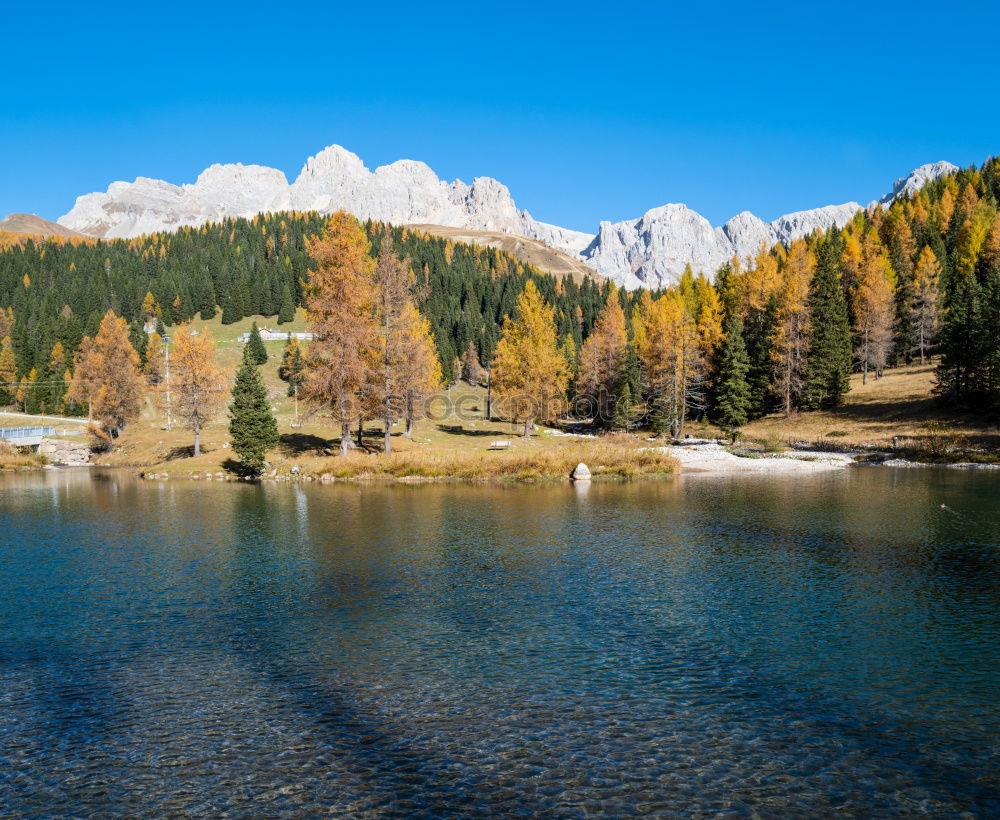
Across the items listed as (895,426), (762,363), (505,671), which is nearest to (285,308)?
(762,363)

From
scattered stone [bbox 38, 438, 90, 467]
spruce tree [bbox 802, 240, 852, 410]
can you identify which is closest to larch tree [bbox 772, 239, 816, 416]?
spruce tree [bbox 802, 240, 852, 410]

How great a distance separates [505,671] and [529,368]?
56809 millimetres

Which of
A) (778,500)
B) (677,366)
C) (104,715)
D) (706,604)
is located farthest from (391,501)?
(677,366)

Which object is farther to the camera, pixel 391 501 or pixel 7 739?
pixel 391 501

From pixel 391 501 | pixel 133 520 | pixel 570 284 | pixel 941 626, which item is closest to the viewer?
pixel 941 626

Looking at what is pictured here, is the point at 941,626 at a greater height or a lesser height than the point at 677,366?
lesser

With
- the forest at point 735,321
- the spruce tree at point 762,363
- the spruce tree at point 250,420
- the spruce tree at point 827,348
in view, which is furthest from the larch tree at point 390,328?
the spruce tree at point 827,348

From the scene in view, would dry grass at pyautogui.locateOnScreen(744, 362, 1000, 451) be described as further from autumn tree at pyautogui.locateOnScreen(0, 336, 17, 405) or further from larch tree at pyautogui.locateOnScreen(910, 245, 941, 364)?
autumn tree at pyautogui.locateOnScreen(0, 336, 17, 405)

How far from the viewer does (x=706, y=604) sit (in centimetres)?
1927

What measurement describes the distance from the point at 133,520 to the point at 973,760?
35.2 metres

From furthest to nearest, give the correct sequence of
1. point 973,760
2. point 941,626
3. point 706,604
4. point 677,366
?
point 677,366
point 706,604
point 941,626
point 973,760

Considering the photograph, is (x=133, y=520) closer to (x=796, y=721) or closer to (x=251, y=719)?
(x=251, y=719)

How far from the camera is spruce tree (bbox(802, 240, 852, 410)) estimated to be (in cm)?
7594

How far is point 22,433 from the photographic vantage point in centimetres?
8462
